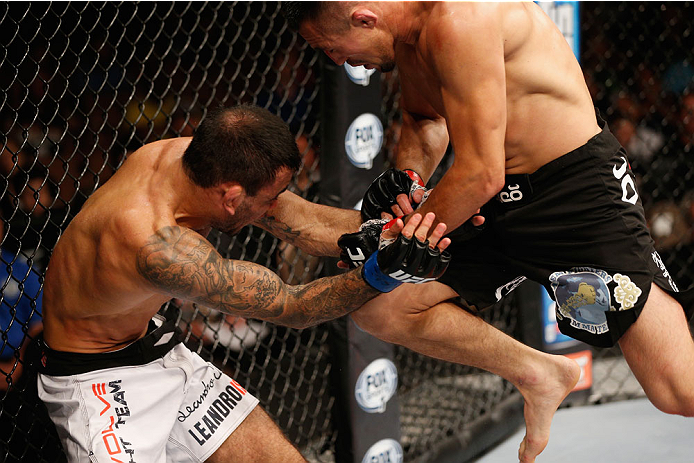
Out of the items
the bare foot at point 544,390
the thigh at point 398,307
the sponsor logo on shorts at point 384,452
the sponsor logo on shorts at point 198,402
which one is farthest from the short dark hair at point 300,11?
the sponsor logo on shorts at point 384,452

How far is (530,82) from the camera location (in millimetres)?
1536

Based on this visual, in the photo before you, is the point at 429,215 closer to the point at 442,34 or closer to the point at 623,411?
the point at 442,34

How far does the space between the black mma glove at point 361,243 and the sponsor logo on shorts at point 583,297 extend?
1.36 ft

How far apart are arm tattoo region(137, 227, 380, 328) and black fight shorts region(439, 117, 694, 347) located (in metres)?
0.40

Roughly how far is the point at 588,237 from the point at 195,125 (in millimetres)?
1529

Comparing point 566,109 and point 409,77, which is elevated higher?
point 566,109

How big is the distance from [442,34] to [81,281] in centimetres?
94

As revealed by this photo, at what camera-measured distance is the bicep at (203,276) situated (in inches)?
59.1

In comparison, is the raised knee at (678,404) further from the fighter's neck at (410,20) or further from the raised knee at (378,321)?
the fighter's neck at (410,20)

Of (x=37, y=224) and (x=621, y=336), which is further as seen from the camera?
(x=37, y=224)

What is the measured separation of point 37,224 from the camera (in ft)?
7.55

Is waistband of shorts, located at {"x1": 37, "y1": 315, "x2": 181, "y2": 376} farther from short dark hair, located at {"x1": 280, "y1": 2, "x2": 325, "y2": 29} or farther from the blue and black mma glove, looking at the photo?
short dark hair, located at {"x1": 280, "y1": 2, "x2": 325, "y2": 29}

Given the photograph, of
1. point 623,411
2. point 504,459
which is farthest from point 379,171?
point 623,411

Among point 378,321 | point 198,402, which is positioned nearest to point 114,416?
point 198,402
